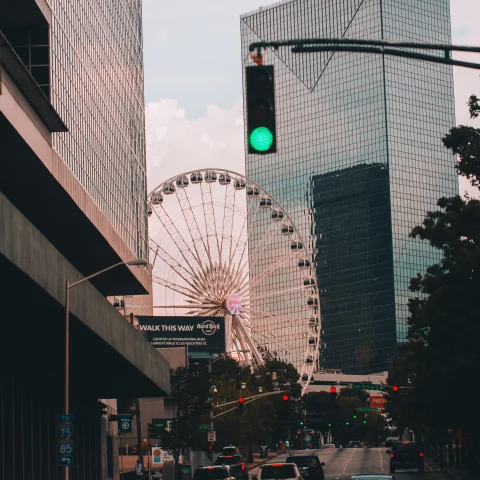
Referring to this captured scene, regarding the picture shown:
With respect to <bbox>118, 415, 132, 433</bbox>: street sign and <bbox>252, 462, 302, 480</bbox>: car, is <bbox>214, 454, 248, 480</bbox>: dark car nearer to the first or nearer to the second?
<bbox>118, 415, 132, 433</bbox>: street sign

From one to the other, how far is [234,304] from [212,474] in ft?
178

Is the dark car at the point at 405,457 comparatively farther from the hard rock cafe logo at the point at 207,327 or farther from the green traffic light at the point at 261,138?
the hard rock cafe logo at the point at 207,327

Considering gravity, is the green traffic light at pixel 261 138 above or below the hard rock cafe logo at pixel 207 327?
below

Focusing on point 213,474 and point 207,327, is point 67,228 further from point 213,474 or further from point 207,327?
point 207,327

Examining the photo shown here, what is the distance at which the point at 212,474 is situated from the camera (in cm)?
4553

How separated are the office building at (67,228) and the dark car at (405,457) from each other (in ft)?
58.0

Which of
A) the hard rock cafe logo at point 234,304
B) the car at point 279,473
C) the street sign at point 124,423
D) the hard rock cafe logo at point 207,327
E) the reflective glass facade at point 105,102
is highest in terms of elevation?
the reflective glass facade at point 105,102

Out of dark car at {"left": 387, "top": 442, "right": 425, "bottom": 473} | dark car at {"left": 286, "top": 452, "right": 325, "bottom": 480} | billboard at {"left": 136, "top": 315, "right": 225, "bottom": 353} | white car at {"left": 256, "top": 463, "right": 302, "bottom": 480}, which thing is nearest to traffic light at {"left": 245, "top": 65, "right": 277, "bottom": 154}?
white car at {"left": 256, "top": 463, "right": 302, "bottom": 480}

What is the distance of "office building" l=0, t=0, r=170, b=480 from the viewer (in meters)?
36.8

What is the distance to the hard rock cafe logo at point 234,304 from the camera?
99.4m

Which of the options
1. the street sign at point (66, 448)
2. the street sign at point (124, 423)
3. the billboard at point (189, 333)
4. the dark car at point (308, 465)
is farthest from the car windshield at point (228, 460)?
the billboard at point (189, 333)

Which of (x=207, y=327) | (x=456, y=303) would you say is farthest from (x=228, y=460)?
(x=207, y=327)

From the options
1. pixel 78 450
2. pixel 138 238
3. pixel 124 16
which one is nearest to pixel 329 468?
pixel 138 238

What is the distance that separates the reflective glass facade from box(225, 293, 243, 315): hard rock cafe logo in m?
19.4
